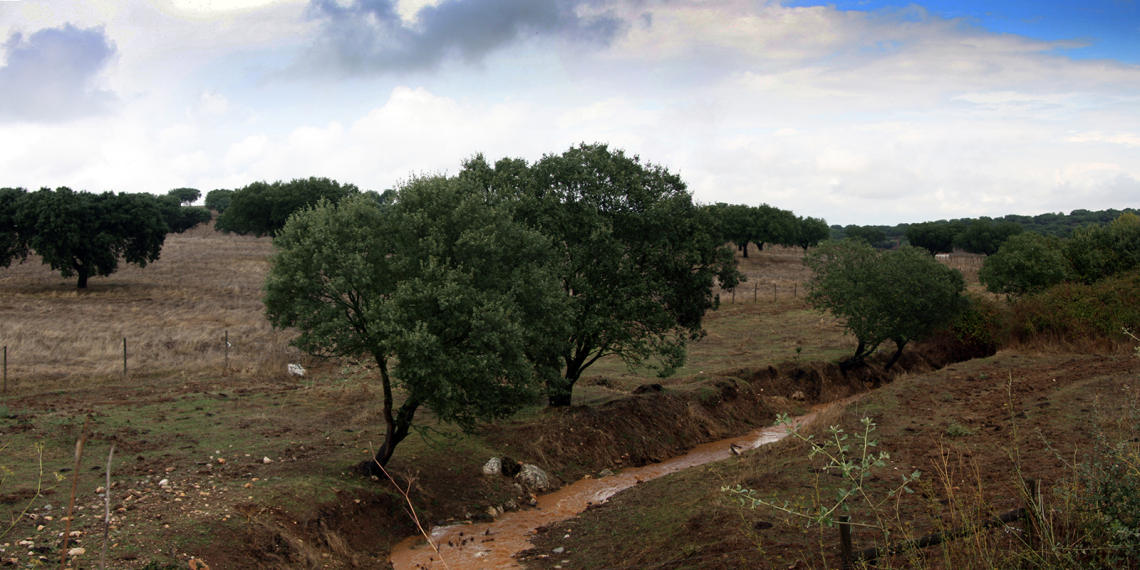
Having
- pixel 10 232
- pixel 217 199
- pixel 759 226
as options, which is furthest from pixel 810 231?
pixel 217 199

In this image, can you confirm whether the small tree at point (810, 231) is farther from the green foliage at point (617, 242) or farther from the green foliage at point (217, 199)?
the green foliage at point (217, 199)

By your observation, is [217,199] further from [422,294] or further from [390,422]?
[422,294]

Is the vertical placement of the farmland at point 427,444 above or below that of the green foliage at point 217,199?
below

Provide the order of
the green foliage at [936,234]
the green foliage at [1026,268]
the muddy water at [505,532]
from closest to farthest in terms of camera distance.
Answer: the muddy water at [505,532], the green foliage at [1026,268], the green foliage at [936,234]

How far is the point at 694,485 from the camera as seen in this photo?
16094mm

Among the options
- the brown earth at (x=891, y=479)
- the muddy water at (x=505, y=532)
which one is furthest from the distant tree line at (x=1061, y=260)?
the muddy water at (x=505, y=532)

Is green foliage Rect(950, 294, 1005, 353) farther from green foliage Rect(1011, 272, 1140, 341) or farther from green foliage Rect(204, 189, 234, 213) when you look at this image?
green foliage Rect(204, 189, 234, 213)

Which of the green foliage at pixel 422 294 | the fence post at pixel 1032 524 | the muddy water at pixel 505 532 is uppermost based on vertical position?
the green foliage at pixel 422 294

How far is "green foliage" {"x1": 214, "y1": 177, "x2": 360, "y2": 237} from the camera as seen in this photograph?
71.2 m

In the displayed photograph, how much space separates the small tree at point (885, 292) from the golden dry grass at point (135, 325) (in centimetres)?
2339

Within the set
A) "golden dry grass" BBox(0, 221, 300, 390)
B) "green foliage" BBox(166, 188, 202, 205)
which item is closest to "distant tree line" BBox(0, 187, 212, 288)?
"golden dry grass" BBox(0, 221, 300, 390)

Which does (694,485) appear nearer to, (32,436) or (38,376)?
(32,436)

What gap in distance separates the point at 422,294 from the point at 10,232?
4899 cm

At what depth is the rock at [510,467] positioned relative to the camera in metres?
18.2
